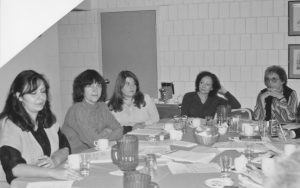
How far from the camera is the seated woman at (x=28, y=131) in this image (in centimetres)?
230

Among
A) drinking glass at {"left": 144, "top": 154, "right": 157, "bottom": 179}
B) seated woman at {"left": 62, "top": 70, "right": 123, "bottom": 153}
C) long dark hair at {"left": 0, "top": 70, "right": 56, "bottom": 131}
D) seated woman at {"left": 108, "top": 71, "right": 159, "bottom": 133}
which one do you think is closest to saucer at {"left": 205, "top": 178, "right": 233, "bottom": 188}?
drinking glass at {"left": 144, "top": 154, "right": 157, "bottom": 179}

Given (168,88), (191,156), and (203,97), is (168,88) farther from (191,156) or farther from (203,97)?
(191,156)

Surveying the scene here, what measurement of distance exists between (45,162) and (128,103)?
1748 mm

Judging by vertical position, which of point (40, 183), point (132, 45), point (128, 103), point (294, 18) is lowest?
point (40, 183)

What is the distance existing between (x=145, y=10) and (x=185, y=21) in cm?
58

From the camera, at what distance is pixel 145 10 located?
6.03 m

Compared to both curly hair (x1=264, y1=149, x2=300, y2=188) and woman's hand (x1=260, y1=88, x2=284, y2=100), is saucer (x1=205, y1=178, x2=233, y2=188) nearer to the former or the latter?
curly hair (x1=264, y1=149, x2=300, y2=188)

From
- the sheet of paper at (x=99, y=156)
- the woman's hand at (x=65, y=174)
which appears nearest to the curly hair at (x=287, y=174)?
the woman's hand at (x=65, y=174)

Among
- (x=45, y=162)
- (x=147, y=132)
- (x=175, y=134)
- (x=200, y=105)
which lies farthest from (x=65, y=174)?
(x=200, y=105)

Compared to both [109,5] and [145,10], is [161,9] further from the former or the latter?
[109,5]

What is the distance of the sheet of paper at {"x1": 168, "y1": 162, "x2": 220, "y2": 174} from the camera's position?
2.13 m

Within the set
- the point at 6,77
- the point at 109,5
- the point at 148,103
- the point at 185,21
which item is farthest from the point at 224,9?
the point at 6,77

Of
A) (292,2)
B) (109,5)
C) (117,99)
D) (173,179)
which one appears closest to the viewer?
(173,179)

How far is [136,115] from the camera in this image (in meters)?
4.03
